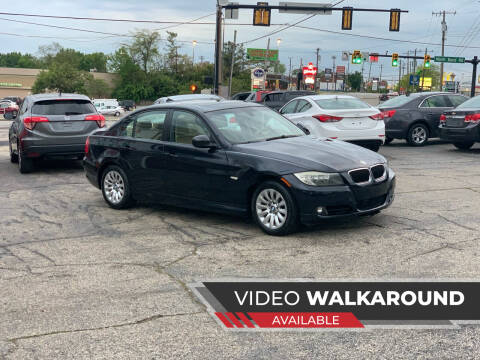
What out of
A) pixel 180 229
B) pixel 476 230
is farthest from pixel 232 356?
pixel 476 230

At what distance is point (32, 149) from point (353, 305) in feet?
30.9

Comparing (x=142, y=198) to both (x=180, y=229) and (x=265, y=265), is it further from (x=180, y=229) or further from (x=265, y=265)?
(x=265, y=265)

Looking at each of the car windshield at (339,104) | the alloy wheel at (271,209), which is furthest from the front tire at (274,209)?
the car windshield at (339,104)

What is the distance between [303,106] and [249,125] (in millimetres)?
7322

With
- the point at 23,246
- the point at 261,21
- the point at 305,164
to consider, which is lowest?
the point at 23,246

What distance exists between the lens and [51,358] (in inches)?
156

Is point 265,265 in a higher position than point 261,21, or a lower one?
lower

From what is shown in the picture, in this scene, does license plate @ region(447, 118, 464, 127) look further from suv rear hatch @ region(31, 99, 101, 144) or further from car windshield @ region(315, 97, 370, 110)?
suv rear hatch @ region(31, 99, 101, 144)

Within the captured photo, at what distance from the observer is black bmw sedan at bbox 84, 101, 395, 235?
684 centimetres

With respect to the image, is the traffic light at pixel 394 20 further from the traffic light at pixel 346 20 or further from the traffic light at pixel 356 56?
the traffic light at pixel 356 56

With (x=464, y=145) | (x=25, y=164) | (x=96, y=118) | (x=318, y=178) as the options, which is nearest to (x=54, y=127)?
(x=96, y=118)

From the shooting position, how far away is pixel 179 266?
598 cm

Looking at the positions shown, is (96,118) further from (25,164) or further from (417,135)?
(417,135)

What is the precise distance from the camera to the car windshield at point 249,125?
7.77m
